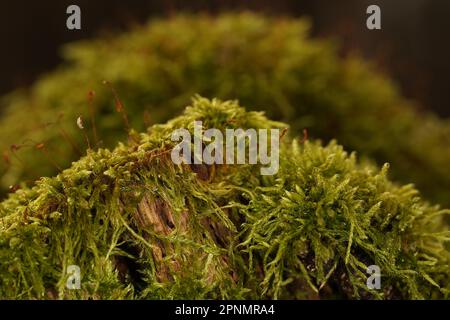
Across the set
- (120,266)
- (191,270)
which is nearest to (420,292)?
(191,270)

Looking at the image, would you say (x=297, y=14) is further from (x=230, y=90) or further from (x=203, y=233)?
(x=203, y=233)

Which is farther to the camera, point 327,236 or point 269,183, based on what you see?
point 269,183

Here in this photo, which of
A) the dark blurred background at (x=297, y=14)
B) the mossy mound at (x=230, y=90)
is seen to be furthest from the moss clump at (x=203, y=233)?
the dark blurred background at (x=297, y=14)

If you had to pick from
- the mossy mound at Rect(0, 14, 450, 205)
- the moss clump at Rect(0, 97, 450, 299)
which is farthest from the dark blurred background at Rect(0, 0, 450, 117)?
the moss clump at Rect(0, 97, 450, 299)

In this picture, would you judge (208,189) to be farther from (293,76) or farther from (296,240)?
(293,76)

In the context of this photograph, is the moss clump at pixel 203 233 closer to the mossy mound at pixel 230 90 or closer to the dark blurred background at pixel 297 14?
the mossy mound at pixel 230 90
